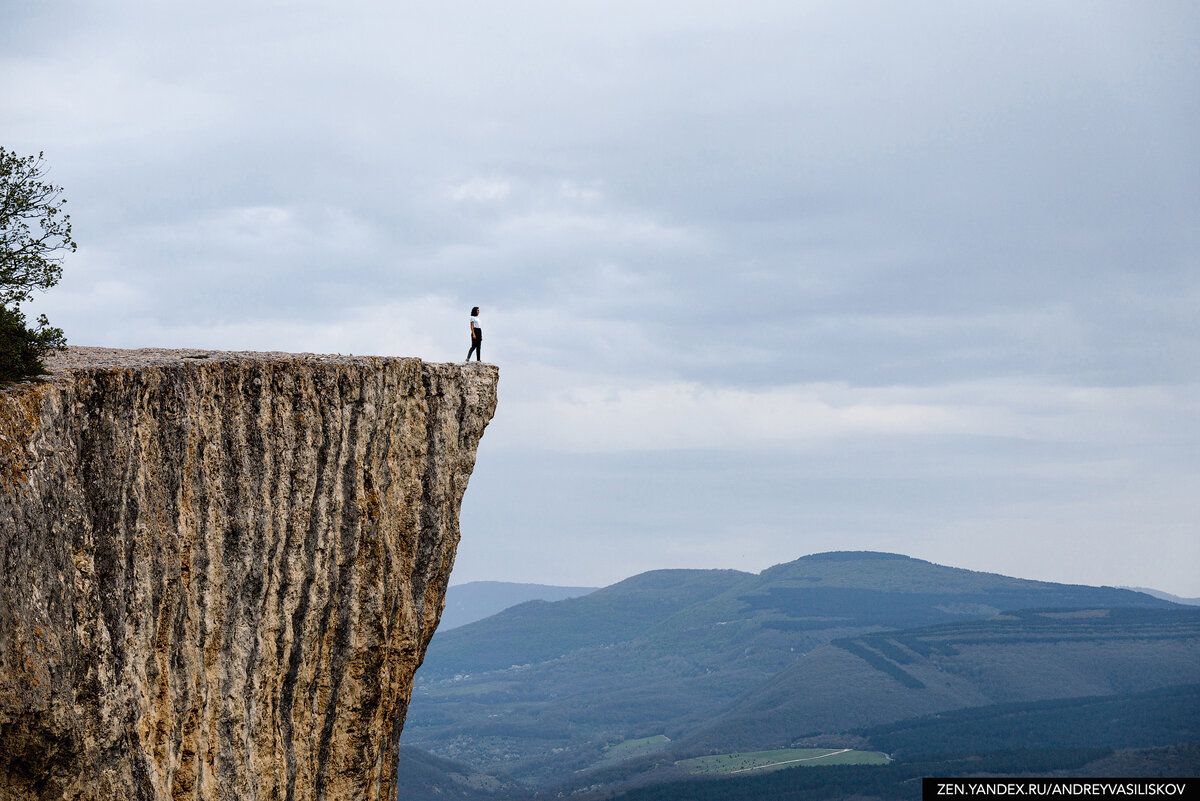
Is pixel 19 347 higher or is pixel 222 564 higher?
pixel 19 347

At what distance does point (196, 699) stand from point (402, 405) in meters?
9.79

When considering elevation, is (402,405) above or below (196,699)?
above

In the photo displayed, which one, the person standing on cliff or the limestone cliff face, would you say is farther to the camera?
the person standing on cliff

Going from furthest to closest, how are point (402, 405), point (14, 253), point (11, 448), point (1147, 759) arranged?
point (1147, 759), point (402, 405), point (14, 253), point (11, 448)

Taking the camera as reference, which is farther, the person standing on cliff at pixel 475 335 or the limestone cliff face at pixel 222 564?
the person standing on cliff at pixel 475 335

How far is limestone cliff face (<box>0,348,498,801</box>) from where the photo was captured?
22641 mm

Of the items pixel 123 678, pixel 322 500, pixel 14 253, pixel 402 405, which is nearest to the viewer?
pixel 123 678

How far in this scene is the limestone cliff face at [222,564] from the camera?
74.3ft

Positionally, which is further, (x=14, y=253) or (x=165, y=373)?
(x=14, y=253)

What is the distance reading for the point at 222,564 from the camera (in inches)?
1096

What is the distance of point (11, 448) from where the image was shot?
22.1m

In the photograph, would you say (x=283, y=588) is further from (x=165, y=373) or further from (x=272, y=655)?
(x=165, y=373)

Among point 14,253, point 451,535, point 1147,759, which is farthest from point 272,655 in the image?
point 1147,759

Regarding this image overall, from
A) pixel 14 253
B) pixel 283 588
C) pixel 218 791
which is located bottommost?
pixel 218 791
